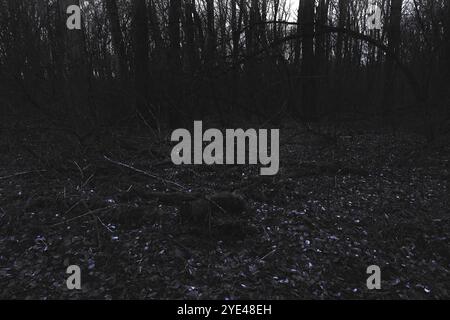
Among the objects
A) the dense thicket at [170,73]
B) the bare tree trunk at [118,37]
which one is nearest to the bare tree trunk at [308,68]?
the dense thicket at [170,73]

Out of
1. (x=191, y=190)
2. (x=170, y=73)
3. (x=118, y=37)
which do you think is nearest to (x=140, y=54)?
(x=170, y=73)

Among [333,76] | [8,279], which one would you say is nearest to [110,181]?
[8,279]

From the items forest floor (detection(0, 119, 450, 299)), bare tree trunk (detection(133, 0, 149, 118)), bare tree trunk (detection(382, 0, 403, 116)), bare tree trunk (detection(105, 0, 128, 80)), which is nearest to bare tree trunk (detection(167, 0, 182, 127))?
bare tree trunk (detection(133, 0, 149, 118))

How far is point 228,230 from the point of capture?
3150 millimetres

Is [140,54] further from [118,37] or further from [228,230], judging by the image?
[228,230]

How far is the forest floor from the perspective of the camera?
8.45ft

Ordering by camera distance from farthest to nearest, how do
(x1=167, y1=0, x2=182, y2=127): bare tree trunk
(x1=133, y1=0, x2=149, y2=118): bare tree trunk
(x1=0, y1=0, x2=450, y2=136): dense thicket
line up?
1. (x1=133, y1=0, x2=149, y2=118): bare tree trunk
2. (x1=167, y1=0, x2=182, y2=127): bare tree trunk
3. (x1=0, y1=0, x2=450, y2=136): dense thicket

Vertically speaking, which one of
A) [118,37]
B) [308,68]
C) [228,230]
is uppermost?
[118,37]

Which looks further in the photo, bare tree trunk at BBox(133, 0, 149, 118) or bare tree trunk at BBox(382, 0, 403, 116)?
bare tree trunk at BBox(382, 0, 403, 116)

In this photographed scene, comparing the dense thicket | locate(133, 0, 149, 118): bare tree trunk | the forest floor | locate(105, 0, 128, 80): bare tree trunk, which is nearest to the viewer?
the forest floor

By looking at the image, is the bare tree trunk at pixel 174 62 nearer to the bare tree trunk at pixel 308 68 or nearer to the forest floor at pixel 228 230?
the forest floor at pixel 228 230

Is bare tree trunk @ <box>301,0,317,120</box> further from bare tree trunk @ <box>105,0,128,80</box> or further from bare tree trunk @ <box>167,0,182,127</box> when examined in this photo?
bare tree trunk @ <box>105,0,128,80</box>
